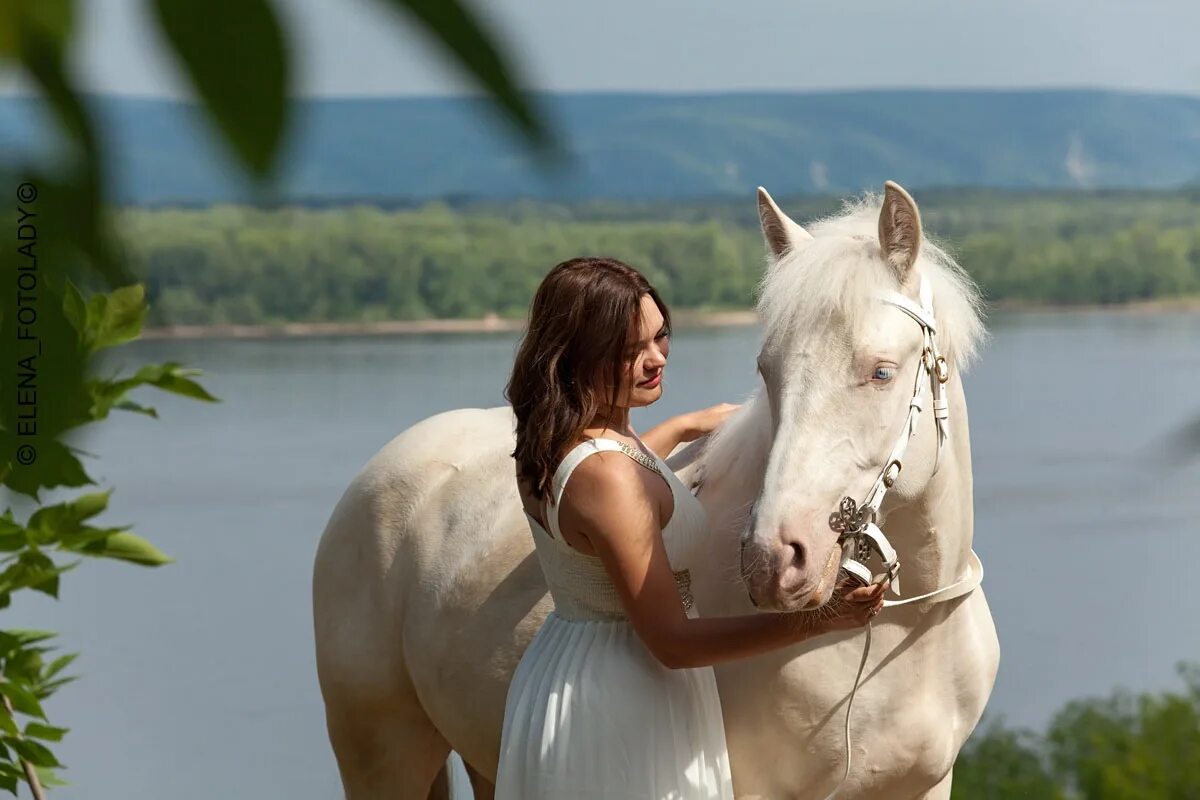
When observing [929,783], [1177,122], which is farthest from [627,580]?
[1177,122]

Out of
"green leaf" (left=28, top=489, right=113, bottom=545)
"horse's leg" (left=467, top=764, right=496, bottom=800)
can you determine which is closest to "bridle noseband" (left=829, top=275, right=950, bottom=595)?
"green leaf" (left=28, top=489, right=113, bottom=545)

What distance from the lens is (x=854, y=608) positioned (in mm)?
1736

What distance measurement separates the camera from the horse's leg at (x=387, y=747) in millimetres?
2643

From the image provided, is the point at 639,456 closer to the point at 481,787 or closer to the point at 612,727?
the point at 612,727

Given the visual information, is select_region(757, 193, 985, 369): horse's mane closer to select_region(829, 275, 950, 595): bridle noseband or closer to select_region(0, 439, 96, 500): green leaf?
select_region(829, 275, 950, 595): bridle noseband

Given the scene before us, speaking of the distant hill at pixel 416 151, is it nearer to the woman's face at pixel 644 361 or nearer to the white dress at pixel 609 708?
the woman's face at pixel 644 361

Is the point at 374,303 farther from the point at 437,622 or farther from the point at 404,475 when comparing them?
the point at 404,475

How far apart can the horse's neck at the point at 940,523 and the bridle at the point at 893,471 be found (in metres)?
0.03

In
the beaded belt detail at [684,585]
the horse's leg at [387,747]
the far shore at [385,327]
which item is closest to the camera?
the far shore at [385,327]

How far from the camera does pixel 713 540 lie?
2047 mm

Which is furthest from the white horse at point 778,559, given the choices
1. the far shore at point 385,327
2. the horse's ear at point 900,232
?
the far shore at point 385,327

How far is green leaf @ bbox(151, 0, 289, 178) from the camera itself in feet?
0.82

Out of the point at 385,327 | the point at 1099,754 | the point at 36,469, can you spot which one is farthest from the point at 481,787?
the point at 36,469

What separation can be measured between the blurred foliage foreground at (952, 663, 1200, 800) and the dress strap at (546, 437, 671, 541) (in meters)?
2.59
